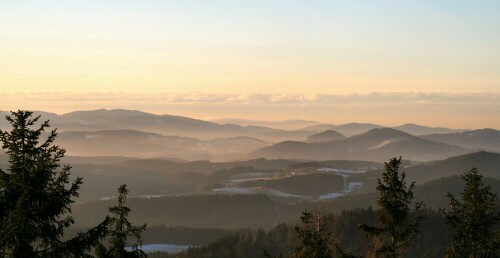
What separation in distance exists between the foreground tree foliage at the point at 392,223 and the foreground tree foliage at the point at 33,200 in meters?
13.6

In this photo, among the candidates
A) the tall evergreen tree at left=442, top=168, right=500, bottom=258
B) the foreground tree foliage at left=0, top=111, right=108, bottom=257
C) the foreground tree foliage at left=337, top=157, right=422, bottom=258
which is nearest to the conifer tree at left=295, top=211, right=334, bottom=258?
the foreground tree foliage at left=337, top=157, right=422, bottom=258

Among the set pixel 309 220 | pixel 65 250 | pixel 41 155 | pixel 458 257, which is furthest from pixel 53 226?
pixel 458 257

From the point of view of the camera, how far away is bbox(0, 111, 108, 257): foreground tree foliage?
24688 mm

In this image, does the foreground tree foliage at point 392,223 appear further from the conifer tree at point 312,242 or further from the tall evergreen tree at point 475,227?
the tall evergreen tree at point 475,227

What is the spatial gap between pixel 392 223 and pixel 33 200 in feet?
56.4

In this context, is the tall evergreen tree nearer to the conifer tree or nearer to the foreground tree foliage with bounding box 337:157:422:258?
the foreground tree foliage with bounding box 337:157:422:258

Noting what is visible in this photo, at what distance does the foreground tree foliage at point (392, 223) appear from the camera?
101ft

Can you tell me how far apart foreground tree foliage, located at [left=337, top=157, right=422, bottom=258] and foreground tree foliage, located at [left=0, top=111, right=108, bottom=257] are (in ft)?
44.7

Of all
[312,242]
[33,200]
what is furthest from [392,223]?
[33,200]

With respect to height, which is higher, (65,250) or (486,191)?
(486,191)

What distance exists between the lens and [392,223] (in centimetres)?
3127

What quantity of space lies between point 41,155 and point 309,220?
1548 cm

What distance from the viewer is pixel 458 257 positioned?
1325 inches

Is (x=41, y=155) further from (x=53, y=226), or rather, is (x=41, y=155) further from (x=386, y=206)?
(x=386, y=206)
